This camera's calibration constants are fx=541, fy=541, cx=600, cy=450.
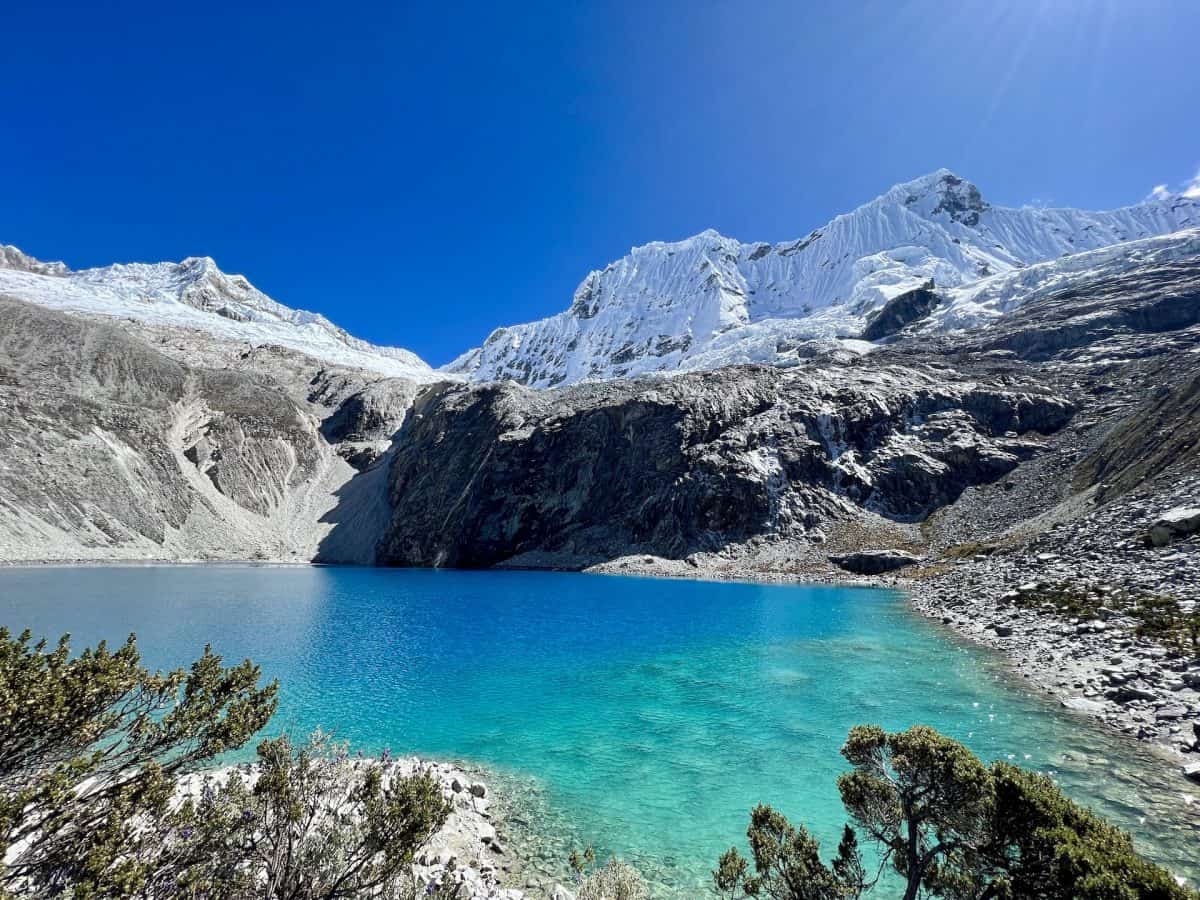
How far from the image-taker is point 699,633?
127ft

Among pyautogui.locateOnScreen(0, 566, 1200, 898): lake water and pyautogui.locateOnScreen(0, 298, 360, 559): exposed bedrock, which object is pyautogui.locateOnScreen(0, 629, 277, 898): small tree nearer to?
pyautogui.locateOnScreen(0, 566, 1200, 898): lake water

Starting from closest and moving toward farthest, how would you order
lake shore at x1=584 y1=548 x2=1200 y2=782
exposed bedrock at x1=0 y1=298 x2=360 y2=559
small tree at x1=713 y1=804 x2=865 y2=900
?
Result: small tree at x1=713 y1=804 x2=865 y2=900 → lake shore at x1=584 y1=548 x2=1200 y2=782 → exposed bedrock at x1=0 y1=298 x2=360 y2=559

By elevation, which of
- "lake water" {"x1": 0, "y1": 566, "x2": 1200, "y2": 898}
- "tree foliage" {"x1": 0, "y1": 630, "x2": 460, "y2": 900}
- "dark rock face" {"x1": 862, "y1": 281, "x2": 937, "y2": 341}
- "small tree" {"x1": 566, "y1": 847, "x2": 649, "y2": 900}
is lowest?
"lake water" {"x1": 0, "y1": 566, "x2": 1200, "y2": 898}

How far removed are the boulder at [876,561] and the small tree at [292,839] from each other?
7434 cm

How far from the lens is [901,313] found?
16638cm

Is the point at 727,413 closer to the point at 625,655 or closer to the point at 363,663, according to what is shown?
the point at 625,655

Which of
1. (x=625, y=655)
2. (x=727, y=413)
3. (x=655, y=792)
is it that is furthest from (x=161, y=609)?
(x=727, y=413)

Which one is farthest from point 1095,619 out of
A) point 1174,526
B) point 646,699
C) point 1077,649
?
point 646,699

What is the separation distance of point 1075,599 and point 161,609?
207ft

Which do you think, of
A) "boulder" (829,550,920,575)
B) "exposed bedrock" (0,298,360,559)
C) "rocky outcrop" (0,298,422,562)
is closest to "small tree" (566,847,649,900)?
"boulder" (829,550,920,575)

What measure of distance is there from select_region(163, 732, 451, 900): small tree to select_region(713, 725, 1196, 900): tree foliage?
4.49 m

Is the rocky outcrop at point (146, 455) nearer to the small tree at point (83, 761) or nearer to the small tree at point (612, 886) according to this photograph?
the small tree at point (83, 761)

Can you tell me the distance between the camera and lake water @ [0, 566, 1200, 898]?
1384cm

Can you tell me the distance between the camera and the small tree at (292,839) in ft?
20.6
